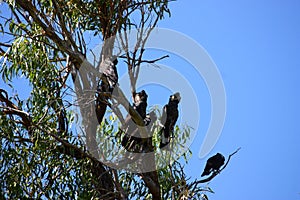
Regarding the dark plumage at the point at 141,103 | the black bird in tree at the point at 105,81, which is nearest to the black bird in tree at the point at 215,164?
the dark plumage at the point at 141,103

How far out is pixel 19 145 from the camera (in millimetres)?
5426

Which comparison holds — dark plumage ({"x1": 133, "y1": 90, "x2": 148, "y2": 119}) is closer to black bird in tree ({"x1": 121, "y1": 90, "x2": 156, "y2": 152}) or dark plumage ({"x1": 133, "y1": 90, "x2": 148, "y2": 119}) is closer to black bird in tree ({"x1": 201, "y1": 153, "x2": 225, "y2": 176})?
black bird in tree ({"x1": 121, "y1": 90, "x2": 156, "y2": 152})

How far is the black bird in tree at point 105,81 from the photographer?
188 inches

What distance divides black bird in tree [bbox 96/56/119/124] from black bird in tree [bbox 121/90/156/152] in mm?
189

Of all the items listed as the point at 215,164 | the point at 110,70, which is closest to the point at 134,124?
the point at 110,70

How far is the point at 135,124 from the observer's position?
4703mm

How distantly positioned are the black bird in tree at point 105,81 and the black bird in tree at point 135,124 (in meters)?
0.19

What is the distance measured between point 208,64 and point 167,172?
908 mm

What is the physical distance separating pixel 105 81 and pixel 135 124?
345 mm

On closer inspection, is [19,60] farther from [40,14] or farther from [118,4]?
[118,4]

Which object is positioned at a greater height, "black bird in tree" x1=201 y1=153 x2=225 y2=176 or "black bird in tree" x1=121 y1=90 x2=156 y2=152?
"black bird in tree" x1=121 y1=90 x2=156 y2=152

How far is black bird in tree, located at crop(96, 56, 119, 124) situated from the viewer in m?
4.77

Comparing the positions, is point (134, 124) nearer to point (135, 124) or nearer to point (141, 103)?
point (135, 124)

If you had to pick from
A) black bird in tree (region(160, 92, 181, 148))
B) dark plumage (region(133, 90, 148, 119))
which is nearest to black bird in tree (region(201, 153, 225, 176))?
black bird in tree (region(160, 92, 181, 148))
